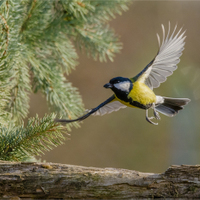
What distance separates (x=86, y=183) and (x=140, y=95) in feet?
0.90

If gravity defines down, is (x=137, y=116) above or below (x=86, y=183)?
above

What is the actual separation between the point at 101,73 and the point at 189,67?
1.94 ft

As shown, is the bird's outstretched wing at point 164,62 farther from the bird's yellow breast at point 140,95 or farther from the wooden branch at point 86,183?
the wooden branch at point 86,183

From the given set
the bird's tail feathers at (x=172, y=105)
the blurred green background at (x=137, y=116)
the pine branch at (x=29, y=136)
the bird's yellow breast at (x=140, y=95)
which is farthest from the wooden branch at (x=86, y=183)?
the blurred green background at (x=137, y=116)

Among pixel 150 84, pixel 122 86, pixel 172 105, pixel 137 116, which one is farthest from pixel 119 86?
pixel 137 116

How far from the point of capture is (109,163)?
5.74ft

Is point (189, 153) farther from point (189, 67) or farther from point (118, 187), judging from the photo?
point (118, 187)

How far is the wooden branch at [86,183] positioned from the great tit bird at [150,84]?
14cm

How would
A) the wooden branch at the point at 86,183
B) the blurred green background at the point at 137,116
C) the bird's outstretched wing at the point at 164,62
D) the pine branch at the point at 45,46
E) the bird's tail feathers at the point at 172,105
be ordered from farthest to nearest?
1. the blurred green background at the point at 137,116
2. the bird's tail feathers at the point at 172,105
3. the bird's outstretched wing at the point at 164,62
4. the pine branch at the point at 45,46
5. the wooden branch at the point at 86,183

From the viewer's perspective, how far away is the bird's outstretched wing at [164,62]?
2.44ft

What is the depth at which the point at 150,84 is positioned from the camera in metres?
0.84

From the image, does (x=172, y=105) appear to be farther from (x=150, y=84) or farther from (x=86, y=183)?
(x=86, y=183)

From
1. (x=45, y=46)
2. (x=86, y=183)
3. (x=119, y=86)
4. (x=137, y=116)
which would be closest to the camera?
(x=86, y=183)

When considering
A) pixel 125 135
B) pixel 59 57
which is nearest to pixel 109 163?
pixel 125 135
